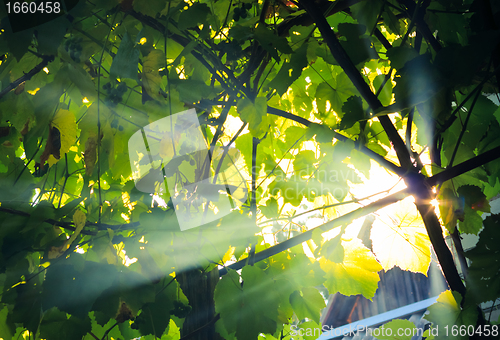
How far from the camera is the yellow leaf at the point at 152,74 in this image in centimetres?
71

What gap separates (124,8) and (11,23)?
231mm

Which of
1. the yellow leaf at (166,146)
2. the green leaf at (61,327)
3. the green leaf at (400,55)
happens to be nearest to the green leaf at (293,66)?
the green leaf at (400,55)

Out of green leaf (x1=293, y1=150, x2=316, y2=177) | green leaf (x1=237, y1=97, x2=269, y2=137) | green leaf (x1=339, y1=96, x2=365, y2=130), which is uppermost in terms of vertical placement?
green leaf (x1=237, y1=97, x2=269, y2=137)

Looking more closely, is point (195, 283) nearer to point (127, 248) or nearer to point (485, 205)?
point (127, 248)

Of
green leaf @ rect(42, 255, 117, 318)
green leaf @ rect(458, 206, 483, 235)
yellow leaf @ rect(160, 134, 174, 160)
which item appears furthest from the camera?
yellow leaf @ rect(160, 134, 174, 160)

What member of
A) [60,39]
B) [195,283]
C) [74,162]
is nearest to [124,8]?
[60,39]

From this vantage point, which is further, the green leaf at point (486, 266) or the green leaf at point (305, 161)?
the green leaf at point (305, 161)

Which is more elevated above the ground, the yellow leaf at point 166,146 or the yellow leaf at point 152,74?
the yellow leaf at point 152,74

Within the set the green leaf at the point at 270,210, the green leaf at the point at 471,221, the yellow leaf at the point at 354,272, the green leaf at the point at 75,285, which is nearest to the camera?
the green leaf at the point at 75,285

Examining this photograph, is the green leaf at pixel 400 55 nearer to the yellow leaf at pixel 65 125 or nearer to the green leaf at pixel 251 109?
the green leaf at pixel 251 109

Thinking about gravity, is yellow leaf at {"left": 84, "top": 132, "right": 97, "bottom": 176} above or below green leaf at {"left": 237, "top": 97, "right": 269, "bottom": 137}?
below

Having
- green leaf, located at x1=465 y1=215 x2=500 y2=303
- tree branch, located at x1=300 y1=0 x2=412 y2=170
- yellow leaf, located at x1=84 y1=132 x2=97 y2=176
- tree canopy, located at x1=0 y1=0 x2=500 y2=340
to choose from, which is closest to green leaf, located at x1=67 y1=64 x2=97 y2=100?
tree canopy, located at x1=0 y1=0 x2=500 y2=340

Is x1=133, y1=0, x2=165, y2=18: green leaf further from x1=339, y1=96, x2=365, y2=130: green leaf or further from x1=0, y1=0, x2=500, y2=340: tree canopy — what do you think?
x1=339, y1=96, x2=365, y2=130: green leaf

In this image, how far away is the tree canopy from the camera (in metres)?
0.62
